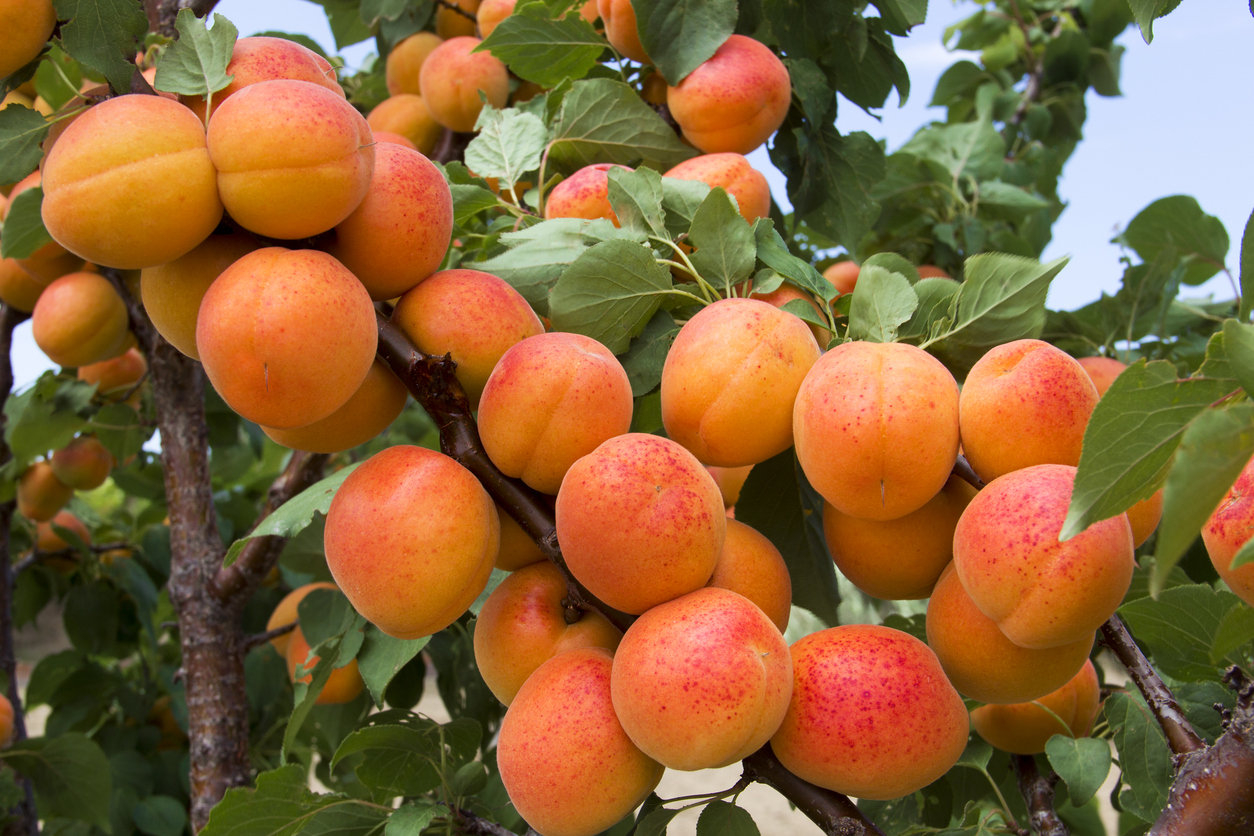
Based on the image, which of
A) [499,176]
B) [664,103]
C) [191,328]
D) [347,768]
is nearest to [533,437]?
[191,328]

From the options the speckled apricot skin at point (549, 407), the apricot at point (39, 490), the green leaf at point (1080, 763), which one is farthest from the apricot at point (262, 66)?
the apricot at point (39, 490)

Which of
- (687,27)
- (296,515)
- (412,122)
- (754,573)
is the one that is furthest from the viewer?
(412,122)

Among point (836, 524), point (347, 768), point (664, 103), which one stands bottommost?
point (347, 768)

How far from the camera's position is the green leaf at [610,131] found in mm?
927

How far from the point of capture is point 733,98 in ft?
2.99

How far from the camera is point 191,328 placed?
0.55 meters

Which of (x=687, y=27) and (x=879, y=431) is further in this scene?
(x=687, y=27)

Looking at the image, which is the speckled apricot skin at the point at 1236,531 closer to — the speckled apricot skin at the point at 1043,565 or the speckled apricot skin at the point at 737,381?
the speckled apricot skin at the point at 1043,565

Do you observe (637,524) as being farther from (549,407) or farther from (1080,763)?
(1080,763)

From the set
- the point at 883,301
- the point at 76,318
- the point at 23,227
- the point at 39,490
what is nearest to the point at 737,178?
the point at 883,301

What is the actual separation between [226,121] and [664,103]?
676 millimetres

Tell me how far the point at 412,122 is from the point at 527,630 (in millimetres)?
1023

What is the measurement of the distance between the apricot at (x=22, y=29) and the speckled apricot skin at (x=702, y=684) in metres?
0.54

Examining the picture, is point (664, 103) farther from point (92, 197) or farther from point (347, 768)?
point (347, 768)
